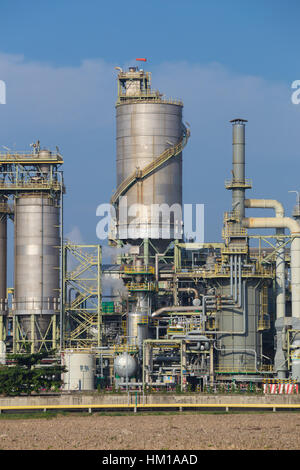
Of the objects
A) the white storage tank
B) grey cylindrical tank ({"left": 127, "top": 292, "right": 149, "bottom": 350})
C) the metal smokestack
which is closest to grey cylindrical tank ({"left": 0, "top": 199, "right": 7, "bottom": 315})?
the white storage tank

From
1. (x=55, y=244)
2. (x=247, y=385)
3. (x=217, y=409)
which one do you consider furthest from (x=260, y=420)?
(x=55, y=244)

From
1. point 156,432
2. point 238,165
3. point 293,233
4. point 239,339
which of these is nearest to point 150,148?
point 238,165

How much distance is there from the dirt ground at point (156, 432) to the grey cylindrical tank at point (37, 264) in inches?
1057

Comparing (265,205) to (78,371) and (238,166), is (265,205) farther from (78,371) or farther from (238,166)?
(78,371)

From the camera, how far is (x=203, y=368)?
115750 mm

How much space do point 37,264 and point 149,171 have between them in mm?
14864

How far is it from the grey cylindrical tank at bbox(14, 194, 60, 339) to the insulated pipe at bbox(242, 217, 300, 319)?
19.5 metres

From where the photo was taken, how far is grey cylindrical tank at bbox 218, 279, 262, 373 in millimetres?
117062

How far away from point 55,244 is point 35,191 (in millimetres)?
5804

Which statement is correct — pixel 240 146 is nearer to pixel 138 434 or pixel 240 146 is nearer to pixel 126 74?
pixel 126 74

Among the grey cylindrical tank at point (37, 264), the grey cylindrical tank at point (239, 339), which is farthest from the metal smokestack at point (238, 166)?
the grey cylindrical tank at point (37, 264)

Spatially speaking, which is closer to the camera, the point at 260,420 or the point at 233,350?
the point at 260,420


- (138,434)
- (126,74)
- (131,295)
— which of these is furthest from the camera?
Answer: (126,74)

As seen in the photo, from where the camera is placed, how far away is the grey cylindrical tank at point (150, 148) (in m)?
130
